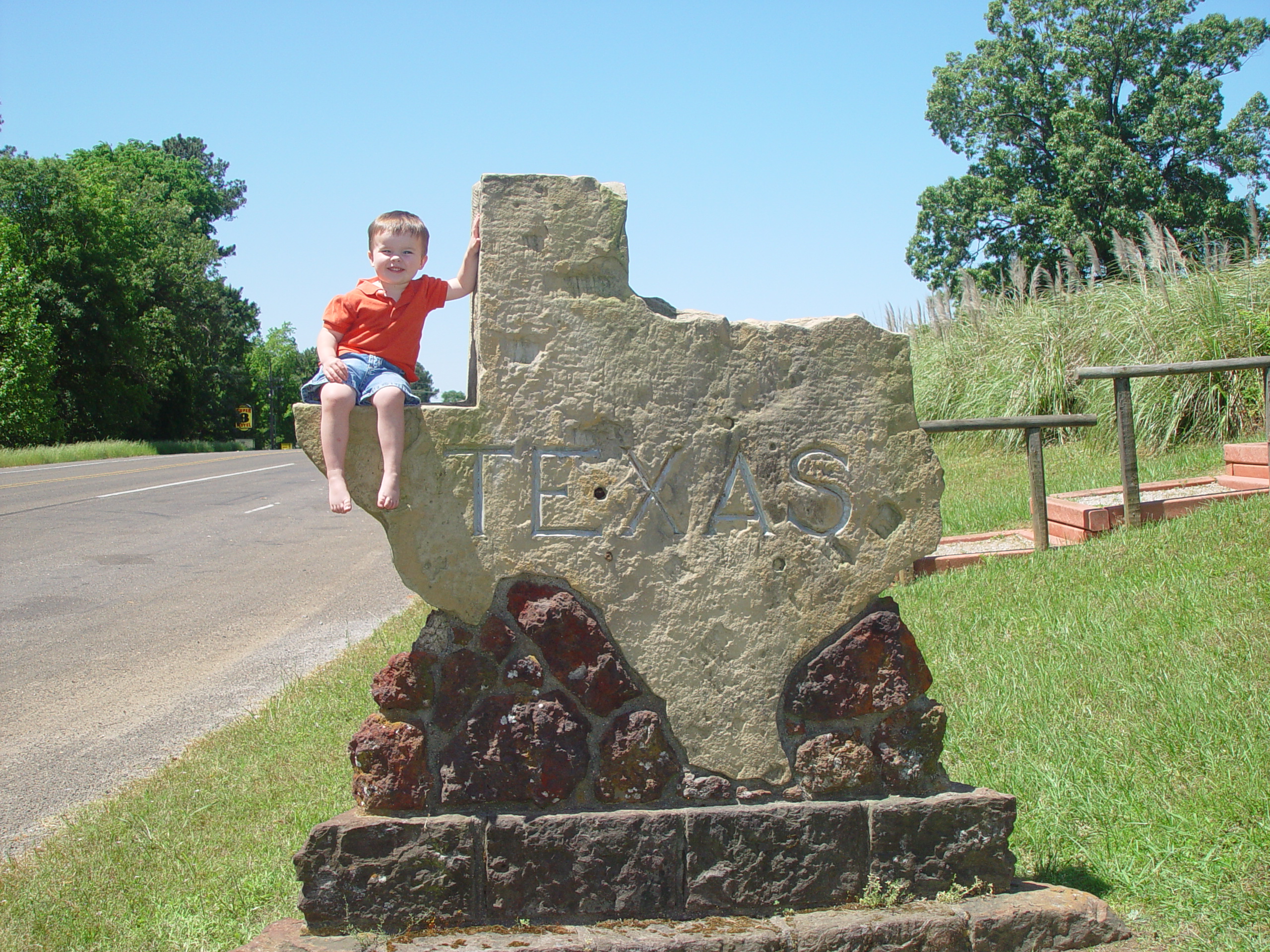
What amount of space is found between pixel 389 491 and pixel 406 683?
0.57 metres

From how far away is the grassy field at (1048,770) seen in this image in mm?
3188

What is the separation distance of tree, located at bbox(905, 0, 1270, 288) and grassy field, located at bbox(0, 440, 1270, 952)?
77.6 feet

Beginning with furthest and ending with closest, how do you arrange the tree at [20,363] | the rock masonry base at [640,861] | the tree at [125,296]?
the tree at [125,296]
the tree at [20,363]
the rock masonry base at [640,861]

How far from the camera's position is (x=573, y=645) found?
10.1ft

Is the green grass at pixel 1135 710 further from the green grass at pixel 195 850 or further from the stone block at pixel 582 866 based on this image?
the green grass at pixel 195 850

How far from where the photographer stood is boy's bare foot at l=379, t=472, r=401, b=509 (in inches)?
115

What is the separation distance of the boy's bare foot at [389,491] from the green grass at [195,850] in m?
1.41

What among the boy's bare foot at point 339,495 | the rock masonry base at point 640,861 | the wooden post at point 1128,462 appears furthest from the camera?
the wooden post at point 1128,462

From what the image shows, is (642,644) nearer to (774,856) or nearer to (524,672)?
(524,672)

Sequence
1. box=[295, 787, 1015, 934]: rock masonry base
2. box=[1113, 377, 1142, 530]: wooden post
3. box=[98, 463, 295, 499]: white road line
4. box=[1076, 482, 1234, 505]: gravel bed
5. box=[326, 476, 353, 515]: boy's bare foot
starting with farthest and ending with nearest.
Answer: box=[98, 463, 295, 499]: white road line
box=[1076, 482, 1234, 505]: gravel bed
box=[1113, 377, 1142, 530]: wooden post
box=[295, 787, 1015, 934]: rock masonry base
box=[326, 476, 353, 515]: boy's bare foot

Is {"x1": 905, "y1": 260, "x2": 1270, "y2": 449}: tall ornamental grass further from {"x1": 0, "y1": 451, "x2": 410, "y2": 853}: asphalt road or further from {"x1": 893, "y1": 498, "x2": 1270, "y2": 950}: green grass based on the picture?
{"x1": 0, "y1": 451, "x2": 410, "y2": 853}: asphalt road

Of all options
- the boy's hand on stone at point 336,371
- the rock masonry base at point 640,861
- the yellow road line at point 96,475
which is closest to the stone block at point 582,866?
the rock masonry base at point 640,861

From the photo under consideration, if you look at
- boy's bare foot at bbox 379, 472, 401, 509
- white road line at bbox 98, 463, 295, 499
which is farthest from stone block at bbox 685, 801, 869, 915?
white road line at bbox 98, 463, 295, 499

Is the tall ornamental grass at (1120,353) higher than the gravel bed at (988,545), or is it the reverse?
the tall ornamental grass at (1120,353)
